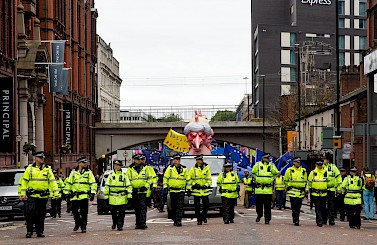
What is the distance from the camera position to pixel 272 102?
107m

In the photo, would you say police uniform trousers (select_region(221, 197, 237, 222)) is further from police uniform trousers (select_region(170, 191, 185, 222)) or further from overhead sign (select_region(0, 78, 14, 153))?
overhead sign (select_region(0, 78, 14, 153))

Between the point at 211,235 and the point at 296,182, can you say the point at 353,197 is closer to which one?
the point at 296,182

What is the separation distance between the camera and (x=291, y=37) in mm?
111375

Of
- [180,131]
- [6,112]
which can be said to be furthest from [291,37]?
[6,112]

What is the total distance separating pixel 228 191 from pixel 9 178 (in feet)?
31.3

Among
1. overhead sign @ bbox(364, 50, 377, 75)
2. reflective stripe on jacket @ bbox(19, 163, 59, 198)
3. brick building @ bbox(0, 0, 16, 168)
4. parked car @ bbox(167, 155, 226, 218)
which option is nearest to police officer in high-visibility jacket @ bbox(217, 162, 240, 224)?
parked car @ bbox(167, 155, 226, 218)

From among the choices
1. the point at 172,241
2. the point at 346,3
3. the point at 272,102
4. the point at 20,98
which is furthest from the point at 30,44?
the point at 346,3

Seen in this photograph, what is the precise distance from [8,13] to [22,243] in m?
30.4

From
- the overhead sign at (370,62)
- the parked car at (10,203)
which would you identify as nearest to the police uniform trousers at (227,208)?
the parked car at (10,203)

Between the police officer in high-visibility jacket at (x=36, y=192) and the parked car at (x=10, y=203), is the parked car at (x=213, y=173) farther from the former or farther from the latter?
the police officer in high-visibility jacket at (x=36, y=192)

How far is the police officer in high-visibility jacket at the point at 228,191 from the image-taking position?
22438 mm

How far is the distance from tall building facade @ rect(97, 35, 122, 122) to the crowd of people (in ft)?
262

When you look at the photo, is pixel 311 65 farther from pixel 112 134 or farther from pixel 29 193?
pixel 29 193

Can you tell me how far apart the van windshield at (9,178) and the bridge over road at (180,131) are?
1783 inches
